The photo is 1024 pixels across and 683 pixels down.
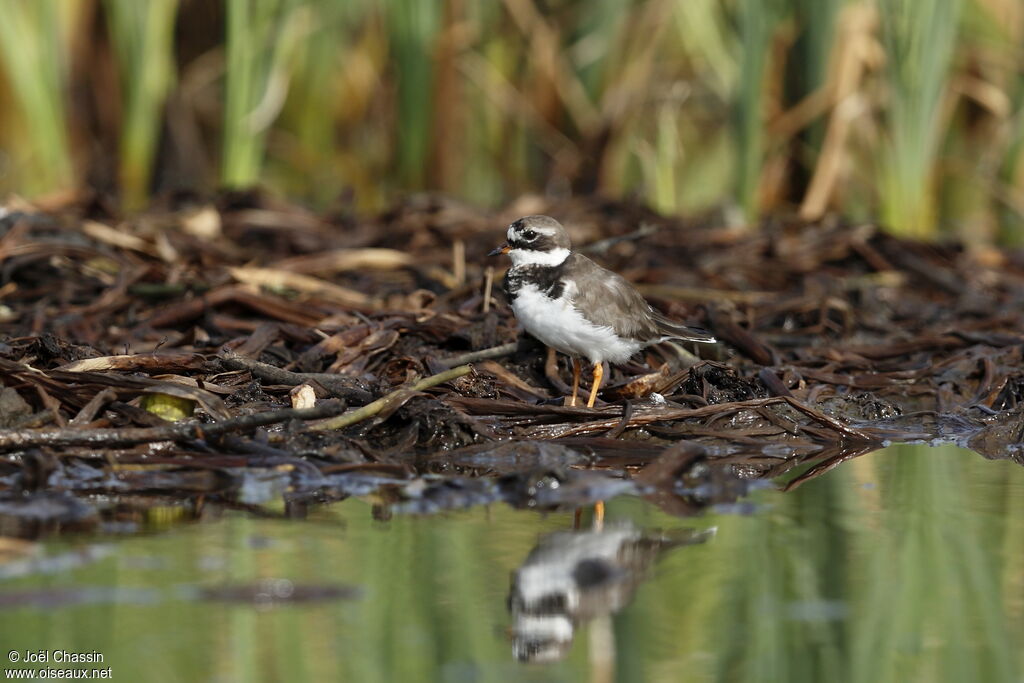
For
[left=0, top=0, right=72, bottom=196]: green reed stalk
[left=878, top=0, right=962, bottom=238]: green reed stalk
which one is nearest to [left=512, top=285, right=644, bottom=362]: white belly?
[left=878, top=0, right=962, bottom=238]: green reed stalk

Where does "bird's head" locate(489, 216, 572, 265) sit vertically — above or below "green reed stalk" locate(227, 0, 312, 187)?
below

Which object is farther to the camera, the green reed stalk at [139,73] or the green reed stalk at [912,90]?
the green reed stalk at [139,73]

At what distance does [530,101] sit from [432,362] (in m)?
5.93

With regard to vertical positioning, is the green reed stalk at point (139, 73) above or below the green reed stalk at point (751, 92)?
above

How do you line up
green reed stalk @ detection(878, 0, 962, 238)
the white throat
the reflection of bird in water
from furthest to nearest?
green reed stalk @ detection(878, 0, 962, 238)
the white throat
the reflection of bird in water

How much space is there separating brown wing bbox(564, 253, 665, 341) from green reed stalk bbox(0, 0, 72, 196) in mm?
4897

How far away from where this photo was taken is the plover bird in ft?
16.5

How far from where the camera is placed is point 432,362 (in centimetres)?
520

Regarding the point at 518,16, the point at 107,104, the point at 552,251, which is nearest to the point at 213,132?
the point at 107,104

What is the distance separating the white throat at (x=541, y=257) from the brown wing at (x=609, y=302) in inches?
1.5

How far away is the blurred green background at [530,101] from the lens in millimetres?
8648

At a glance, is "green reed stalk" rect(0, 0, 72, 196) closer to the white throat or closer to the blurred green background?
the blurred green background

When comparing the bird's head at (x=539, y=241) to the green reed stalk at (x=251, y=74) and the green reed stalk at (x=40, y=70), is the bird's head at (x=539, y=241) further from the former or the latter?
the green reed stalk at (x=40, y=70)

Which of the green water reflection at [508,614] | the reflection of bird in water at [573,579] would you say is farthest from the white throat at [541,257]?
the reflection of bird in water at [573,579]
